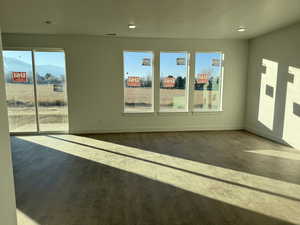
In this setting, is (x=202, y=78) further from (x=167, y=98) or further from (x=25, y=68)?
(x=25, y=68)

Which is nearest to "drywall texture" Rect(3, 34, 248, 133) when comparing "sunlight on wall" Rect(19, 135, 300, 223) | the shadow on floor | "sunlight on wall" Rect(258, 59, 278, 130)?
the shadow on floor

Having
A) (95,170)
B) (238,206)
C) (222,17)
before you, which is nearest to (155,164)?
(95,170)

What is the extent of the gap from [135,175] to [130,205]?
0.80 metres

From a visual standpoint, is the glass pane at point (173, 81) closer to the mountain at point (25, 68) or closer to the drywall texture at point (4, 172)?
the mountain at point (25, 68)

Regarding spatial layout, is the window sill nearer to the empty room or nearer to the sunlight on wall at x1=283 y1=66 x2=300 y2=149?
the empty room

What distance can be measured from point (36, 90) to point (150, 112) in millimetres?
3372

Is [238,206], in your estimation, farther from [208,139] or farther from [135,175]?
[208,139]

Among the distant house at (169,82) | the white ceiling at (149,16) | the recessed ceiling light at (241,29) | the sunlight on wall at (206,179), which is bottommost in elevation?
the sunlight on wall at (206,179)

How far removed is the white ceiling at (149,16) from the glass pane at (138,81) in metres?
0.85

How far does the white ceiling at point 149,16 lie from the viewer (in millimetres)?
3309

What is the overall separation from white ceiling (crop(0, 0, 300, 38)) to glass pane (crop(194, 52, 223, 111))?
970 mm

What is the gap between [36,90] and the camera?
221 inches

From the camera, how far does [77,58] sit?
564cm

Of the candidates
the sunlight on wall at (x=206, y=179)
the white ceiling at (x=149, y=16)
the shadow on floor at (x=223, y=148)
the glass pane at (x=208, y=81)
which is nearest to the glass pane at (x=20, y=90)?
the white ceiling at (x=149, y=16)
